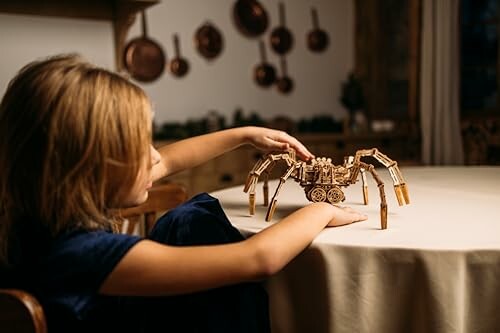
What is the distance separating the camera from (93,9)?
2.51 meters

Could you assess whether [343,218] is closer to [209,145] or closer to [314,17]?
[209,145]

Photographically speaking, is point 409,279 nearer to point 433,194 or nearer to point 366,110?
point 433,194

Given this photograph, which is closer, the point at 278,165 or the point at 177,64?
the point at 278,165

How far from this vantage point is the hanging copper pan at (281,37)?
4.59 meters

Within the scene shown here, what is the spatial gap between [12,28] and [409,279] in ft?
6.57

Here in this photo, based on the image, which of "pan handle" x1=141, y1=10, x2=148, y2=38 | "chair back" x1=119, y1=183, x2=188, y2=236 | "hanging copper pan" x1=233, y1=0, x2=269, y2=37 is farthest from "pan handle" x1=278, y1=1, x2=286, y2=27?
"chair back" x1=119, y1=183, x2=188, y2=236

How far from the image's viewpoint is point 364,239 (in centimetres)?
107

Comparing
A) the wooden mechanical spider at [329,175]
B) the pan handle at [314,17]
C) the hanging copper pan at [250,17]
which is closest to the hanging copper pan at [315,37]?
the pan handle at [314,17]

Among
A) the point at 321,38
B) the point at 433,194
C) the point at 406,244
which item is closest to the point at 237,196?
the point at 433,194

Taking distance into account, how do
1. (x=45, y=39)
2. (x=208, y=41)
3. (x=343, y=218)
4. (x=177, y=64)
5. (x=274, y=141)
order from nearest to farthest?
(x=343, y=218) < (x=274, y=141) < (x=45, y=39) < (x=177, y=64) < (x=208, y=41)

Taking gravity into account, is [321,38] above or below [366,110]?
above

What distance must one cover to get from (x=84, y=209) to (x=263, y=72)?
3.77 metres

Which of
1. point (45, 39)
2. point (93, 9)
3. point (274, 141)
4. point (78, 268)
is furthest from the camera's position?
point (93, 9)

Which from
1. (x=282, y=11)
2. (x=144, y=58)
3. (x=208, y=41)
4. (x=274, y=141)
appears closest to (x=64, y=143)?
(x=274, y=141)
